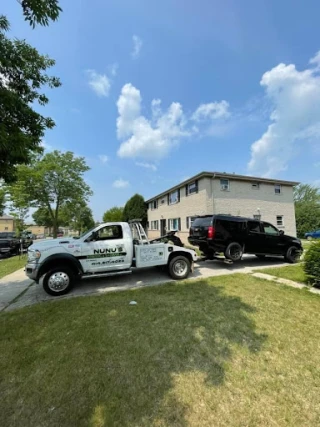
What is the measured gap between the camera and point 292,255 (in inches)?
406

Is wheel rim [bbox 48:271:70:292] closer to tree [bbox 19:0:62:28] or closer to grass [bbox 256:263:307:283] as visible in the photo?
tree [bbox 19:0:62:28]

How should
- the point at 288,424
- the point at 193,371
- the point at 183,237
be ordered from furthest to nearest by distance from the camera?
the point at 183,237 < the point at 193,371 < the point at 288,424

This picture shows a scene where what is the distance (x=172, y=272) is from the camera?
7473mm

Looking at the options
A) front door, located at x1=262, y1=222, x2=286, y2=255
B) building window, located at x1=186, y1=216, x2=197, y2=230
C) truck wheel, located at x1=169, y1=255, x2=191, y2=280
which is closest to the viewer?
truck wheel, located at x1=169, y1=255, x2=191, y2=280

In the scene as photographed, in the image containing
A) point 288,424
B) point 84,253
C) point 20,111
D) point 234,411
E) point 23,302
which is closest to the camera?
point 288,424

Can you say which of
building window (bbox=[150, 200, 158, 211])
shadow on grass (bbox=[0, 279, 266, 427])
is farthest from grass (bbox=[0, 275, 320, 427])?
building window (bbox=[150, 200, 158, 211])

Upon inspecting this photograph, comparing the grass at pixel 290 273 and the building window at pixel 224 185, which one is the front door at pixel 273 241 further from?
the building window at pixel 224 185

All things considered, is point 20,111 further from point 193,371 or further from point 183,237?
point 183,237

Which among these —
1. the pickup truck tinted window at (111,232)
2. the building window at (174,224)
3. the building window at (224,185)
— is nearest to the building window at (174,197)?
the building window at (174,224)

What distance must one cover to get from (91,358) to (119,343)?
19.2 inches

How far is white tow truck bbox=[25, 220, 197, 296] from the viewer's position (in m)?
6.19

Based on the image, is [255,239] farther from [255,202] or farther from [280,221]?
[280,221]

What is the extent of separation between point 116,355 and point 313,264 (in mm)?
6270

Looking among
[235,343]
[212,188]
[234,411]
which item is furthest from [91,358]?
[212,188]
